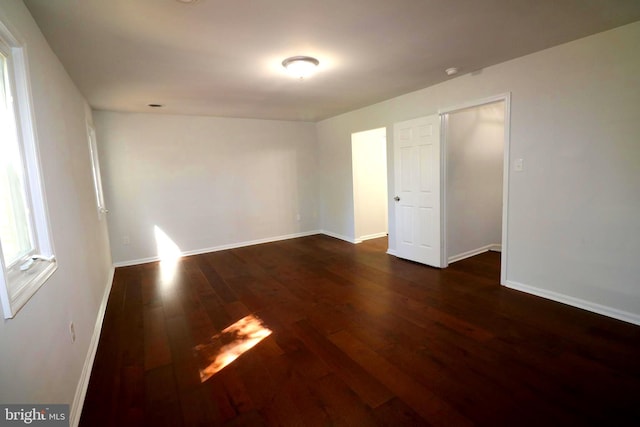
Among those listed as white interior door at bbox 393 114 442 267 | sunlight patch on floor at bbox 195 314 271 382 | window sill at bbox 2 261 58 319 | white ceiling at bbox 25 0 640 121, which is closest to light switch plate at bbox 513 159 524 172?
white interior door at bbox 393 114 442 267

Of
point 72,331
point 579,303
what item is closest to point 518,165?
point 579,303

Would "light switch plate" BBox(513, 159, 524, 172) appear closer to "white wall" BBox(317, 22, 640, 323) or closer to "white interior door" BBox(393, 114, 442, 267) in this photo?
"white wall" BBox(317, 22, 640, 323)

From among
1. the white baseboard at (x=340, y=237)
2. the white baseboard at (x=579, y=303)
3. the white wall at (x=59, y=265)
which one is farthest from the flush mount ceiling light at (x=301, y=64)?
the white baseboard at (x=340, y=237)

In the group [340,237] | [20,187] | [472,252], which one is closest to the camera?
[20,187]

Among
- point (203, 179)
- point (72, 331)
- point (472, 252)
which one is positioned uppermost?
point (203, 179)

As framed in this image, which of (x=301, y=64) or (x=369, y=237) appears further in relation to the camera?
(x=369, y=237)

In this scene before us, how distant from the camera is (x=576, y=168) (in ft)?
9.05

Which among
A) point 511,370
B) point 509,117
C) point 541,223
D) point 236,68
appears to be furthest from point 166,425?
point 509,117

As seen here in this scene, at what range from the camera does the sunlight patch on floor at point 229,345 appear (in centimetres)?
220

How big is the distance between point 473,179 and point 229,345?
3882 mm

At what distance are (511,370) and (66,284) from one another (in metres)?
2.96

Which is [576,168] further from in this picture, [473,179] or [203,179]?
[203,179]

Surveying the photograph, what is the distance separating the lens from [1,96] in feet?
4.96

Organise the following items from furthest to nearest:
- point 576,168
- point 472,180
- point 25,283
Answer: point 472,180, point 576,168, point 25,283
